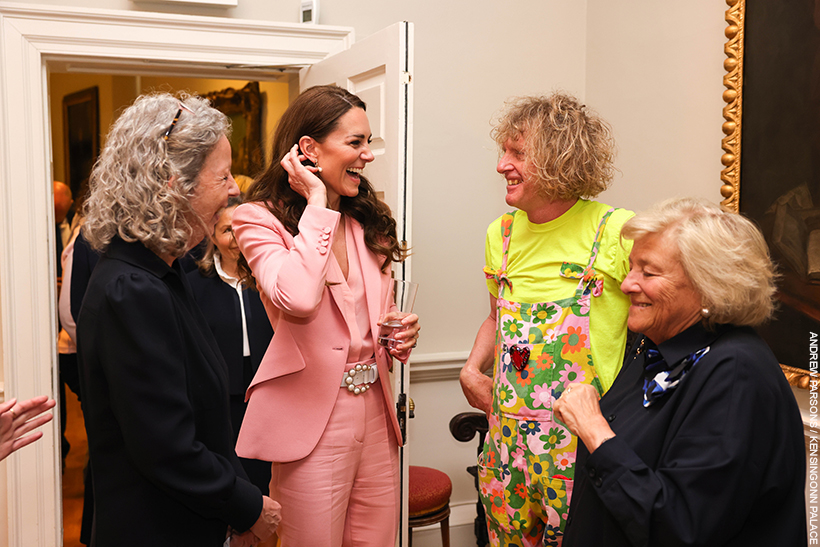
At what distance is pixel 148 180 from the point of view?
52.9 inches

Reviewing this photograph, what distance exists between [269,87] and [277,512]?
13.7ft

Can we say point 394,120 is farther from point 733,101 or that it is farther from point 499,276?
point 733,101

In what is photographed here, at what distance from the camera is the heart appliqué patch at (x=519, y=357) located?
76.1 inches

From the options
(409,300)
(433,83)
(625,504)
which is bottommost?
(625,504)

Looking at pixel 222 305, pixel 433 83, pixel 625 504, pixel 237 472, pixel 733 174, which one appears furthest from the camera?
pixel 433 83

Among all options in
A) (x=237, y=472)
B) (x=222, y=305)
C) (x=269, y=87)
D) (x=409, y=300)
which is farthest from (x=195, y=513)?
(x=269, y=87)

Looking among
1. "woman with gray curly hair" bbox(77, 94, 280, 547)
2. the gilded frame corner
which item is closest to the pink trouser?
"woman with gray curly hair" bbox(77, 94, 280, 547)

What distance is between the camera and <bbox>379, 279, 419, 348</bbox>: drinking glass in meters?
1.80

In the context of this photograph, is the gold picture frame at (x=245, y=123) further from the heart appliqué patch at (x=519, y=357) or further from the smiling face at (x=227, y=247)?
the heart appliqué patch at (x=519, y=357)

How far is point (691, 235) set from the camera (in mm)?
1329

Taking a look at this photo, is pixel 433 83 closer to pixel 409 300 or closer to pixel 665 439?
pixel 409 300

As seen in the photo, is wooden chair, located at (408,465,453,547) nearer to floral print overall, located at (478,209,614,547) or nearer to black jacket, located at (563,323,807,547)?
floral print overall, located at (478,209,614,547)

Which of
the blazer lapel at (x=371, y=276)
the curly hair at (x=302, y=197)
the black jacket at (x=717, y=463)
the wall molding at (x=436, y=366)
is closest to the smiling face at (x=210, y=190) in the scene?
the curly hair at (x=302, y=197)

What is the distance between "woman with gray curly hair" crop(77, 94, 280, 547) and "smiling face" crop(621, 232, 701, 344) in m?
0.91
